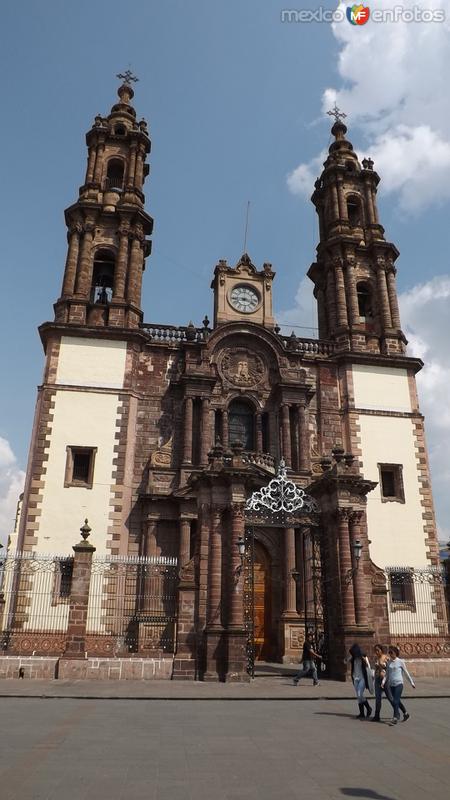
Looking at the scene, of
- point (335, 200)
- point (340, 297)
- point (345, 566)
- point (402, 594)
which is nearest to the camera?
point (345, 566)

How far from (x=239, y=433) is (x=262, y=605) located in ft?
24.4

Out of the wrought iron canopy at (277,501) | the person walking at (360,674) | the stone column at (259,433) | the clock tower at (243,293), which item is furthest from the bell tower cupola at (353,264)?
the person walking at (360,674)

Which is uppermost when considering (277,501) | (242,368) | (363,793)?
(242,368)

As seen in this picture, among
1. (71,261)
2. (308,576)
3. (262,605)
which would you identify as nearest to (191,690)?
(262,605)

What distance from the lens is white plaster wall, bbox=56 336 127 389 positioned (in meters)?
24.9

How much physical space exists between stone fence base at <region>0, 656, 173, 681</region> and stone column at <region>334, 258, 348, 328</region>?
19384 millimetres

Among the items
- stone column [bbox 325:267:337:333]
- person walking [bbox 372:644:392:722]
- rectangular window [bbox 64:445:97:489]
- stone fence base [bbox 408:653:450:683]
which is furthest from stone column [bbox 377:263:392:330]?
person walking [bbox 372:644:392:722]

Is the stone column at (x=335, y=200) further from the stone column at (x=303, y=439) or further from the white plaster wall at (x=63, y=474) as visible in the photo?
the white plaster wall at (x=63, y=474)

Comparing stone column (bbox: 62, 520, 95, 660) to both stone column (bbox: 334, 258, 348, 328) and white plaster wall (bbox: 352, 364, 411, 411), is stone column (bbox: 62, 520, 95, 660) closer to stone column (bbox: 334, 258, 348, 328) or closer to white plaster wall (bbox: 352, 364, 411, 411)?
white plaster wall (bbox: 352, 364, 411, 411)

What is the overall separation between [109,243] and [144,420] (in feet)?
32.5

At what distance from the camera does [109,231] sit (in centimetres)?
2938

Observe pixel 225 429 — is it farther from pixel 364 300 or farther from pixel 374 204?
pixel 374 204

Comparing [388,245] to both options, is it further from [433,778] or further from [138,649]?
[433,778]

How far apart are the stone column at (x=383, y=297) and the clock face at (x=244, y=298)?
21.8 ft
